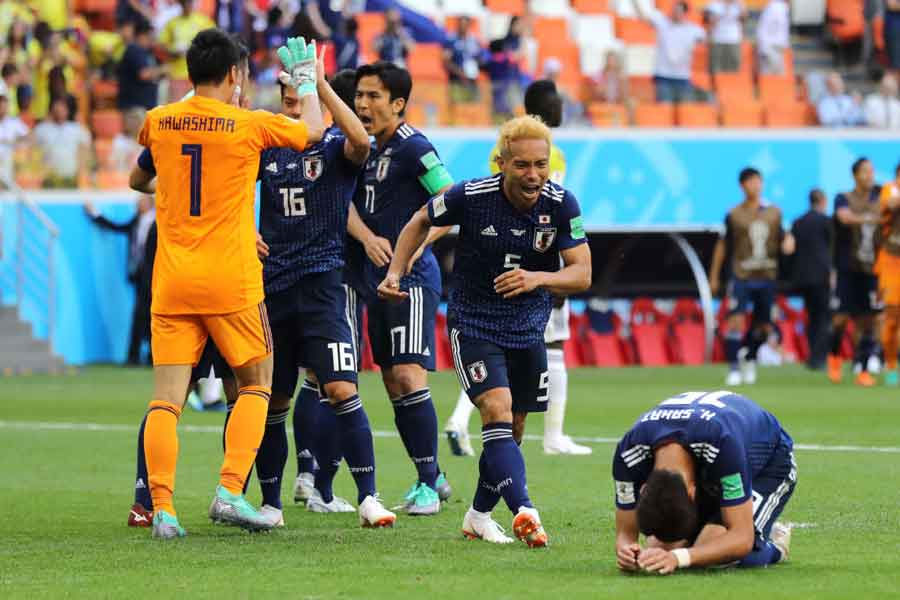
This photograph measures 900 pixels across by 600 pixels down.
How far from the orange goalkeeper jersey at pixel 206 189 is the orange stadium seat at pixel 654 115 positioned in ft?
64.6

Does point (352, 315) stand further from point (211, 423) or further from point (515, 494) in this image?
point (211, 423)

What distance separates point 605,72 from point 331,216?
782 inches

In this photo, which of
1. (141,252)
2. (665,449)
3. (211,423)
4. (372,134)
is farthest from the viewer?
(141,252)

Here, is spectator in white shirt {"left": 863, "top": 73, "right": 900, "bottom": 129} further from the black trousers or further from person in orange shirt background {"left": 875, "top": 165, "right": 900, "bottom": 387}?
person in orange shirt background {"left": 875, "top": 165, "right": 900, "bottom": 387}

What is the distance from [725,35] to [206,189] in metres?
22.9

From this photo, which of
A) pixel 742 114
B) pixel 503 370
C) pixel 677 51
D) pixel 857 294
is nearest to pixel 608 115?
pixel 742 114

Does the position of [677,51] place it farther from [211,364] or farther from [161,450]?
[161,450]

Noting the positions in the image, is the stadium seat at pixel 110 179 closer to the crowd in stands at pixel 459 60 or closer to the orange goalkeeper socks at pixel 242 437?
the crowd in stands at pixel 459 60

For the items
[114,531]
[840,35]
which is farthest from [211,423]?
[840,35]

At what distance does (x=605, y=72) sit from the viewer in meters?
28.5

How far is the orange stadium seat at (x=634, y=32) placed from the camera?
31.1 m

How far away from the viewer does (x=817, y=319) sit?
2502 cm

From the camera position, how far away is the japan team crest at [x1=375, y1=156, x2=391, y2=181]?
391 inches

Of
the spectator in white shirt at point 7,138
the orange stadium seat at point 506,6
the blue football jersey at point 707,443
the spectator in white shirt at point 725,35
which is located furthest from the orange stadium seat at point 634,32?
the blue football jersey at point 707,443
